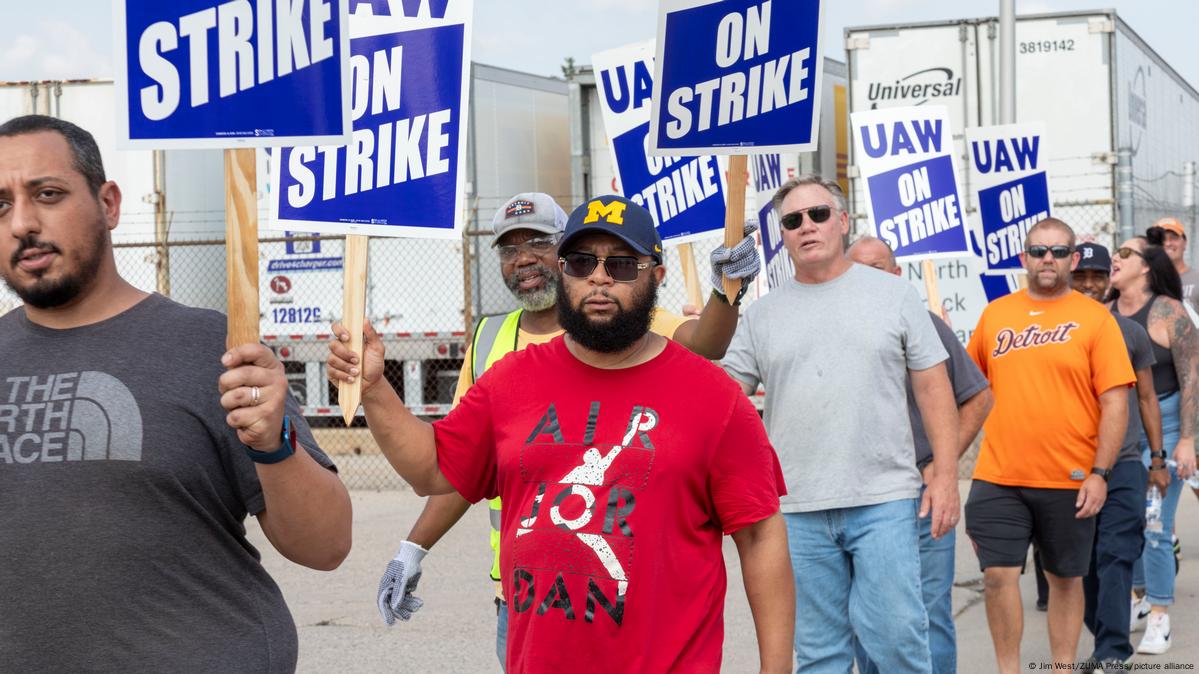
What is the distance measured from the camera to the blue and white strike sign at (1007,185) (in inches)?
375

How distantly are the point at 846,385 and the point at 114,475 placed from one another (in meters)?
3.06

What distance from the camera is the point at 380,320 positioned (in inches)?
700

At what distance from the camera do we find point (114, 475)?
2.75 meters

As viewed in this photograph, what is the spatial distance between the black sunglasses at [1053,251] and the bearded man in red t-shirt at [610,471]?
3.59 meters

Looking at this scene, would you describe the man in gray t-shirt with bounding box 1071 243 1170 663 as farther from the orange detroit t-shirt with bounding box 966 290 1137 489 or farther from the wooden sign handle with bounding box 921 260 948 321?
the wooden sign handle with bounding box 921 260 948 321

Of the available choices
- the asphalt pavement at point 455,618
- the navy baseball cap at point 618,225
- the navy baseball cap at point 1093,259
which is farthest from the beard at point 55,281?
the navy baseball cap at point 1093,259

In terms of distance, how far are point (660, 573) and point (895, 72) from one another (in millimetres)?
13437

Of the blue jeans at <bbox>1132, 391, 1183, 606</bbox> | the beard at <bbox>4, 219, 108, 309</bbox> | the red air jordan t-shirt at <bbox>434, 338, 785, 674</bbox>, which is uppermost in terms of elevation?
the beard at <bbox>4, 219, 108, 309</bbox>

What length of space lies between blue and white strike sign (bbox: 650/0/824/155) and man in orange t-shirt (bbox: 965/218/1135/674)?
2087 mm

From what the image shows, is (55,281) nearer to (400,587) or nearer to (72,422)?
(72,422)

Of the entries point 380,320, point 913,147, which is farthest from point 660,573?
point 380,320

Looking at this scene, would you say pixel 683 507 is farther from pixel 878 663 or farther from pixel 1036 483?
pixel 1036 483

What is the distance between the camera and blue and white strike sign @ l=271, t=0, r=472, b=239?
395cm

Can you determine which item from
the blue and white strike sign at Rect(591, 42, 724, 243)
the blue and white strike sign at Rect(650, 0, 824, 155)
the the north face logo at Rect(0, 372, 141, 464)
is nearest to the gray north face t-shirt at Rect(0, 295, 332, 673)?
the the north face logo at Rect(0, 372, 141, 464)
